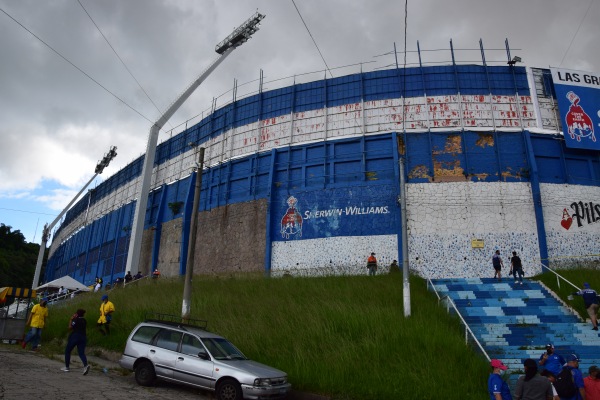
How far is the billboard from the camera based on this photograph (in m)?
25.9

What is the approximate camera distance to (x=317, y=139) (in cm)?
2841

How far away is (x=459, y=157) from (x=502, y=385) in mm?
19900

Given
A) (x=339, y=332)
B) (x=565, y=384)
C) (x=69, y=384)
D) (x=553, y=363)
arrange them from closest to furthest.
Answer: (x=565, y=384) → (x=69, y=384) → (x=553, y=363) → (x=339, y=332)

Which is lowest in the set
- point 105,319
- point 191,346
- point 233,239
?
point 191,346

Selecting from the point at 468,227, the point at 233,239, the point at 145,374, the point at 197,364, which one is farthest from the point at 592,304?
the point at 233,239

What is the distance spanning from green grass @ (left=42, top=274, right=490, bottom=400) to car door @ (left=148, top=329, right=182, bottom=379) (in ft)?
8.11

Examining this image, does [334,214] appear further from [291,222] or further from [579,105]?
[579,105]

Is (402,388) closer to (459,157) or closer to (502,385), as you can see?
(502,385)

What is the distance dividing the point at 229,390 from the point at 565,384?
20.8 ft

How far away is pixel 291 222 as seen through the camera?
2702 cm

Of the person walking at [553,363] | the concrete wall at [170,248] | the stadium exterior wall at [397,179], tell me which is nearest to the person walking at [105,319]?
the stadium exterior wall at [397,179]

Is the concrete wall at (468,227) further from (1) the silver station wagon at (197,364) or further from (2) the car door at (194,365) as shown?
(2) the car door at (194,365)

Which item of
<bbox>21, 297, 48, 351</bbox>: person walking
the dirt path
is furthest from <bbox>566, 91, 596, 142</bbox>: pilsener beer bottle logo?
<bbox>21, 297, 48, 351</bbox>: person walking

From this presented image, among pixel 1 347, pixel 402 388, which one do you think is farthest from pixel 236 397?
pixel 1 347
